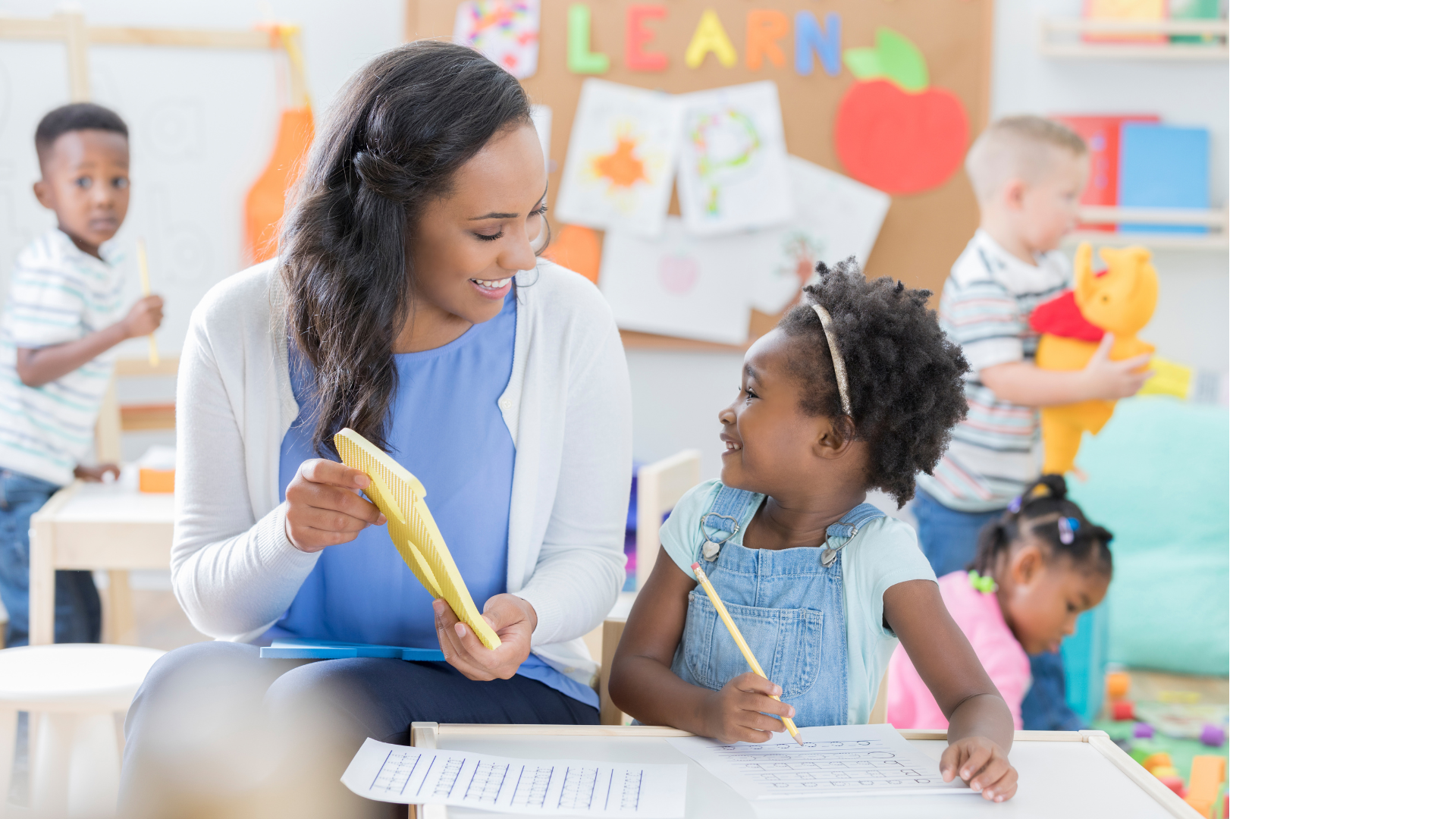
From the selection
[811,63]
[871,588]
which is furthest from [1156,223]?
[871,588]

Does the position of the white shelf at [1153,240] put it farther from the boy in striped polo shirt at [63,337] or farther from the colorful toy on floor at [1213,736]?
the boy in striped polo shirt at [63,337]

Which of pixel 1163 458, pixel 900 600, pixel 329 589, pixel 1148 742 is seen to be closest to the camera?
pixel 900 600

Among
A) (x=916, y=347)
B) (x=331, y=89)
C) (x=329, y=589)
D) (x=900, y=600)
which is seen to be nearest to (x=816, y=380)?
(x=916, y=347)

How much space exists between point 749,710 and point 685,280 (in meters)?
2.15

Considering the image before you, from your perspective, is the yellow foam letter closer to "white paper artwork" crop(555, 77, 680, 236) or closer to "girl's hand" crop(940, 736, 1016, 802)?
"white paper artwork" crop(555, 77, 680, 236)

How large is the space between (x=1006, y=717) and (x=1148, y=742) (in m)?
1.54

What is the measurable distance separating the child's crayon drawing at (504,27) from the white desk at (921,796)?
2.28m

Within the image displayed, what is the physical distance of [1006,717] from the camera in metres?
0.89

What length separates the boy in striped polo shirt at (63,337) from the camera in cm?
212
